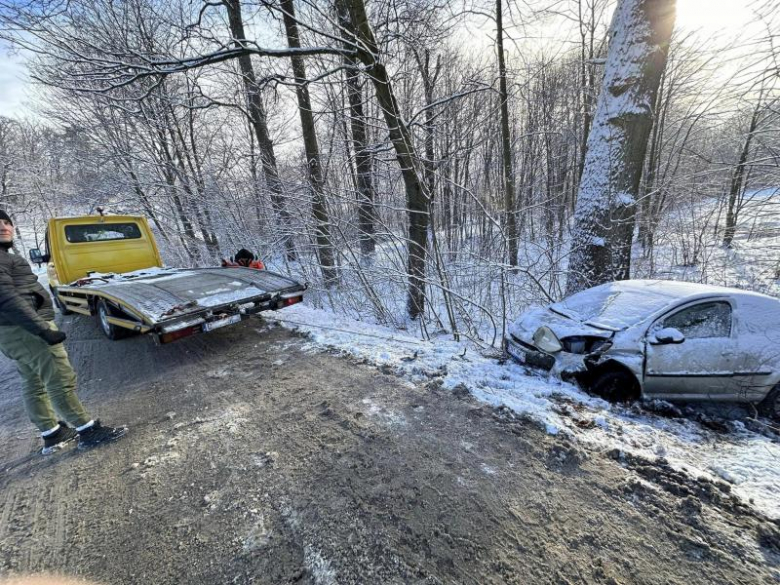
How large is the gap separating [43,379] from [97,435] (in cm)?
67

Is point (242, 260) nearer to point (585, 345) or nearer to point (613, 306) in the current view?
point (585, 345)

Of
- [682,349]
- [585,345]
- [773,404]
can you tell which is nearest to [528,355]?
[585,345]

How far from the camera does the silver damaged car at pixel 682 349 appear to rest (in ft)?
11.8

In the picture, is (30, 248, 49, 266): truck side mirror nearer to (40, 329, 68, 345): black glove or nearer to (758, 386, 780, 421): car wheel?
(40, 329, 68, 345): black glove

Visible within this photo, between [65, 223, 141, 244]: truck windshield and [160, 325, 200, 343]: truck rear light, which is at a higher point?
[65, 223, 141, 244]: truck windshield

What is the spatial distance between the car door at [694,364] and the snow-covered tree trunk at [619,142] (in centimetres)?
205

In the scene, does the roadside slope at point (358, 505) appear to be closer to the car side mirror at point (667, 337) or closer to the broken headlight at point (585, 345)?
the broken headlight at point (585, 345)

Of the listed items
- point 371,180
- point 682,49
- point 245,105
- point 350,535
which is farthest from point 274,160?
point 682,49

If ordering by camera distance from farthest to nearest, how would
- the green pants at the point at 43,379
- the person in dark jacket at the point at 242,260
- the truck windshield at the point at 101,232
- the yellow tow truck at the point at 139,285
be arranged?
1. the person in dark jacket at the point at 242,260
2. the truck windshield at the point at 101,232
3. the yellow tow truck at the point at 139,285
4. the green pants at the point at 43,379

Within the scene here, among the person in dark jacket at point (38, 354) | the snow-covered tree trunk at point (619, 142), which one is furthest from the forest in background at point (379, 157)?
the person in dark jacket at point (38, 354)

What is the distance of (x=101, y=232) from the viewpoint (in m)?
7.14

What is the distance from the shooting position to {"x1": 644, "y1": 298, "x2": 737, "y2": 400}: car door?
11.9 ft

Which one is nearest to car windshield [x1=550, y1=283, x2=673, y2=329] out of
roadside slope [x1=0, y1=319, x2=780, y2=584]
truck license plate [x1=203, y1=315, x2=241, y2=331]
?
roadside slope [x1=0, y1=319, x2=780, y2=584]

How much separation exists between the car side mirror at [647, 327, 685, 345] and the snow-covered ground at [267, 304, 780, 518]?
2.60 feet
